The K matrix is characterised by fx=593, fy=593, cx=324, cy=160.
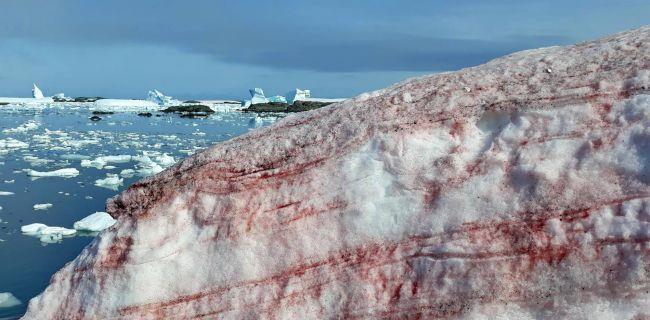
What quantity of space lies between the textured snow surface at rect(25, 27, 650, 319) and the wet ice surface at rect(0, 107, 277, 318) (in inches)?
182

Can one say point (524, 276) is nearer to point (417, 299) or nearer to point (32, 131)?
point (417, 299)

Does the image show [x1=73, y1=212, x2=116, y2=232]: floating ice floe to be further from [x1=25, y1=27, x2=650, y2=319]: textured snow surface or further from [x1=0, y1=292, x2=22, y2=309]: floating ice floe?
[x1=25, y1=27, x2=650, y2=319]: textured snow surface

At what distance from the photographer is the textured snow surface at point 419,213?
10.9 feet

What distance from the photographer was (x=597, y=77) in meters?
3.62

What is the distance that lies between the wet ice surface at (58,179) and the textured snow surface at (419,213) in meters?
4.63

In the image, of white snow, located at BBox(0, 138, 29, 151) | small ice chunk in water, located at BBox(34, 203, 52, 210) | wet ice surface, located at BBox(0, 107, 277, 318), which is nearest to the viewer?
wet ice surface, located at BBox(0, 107, 277, 318)

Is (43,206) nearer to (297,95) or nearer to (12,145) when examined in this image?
(12,145)

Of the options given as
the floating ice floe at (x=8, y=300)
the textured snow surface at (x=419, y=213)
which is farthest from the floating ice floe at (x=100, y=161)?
the textured snow surface at (x=419, y=213)

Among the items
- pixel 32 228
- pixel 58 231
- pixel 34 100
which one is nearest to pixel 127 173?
pixel 32 228

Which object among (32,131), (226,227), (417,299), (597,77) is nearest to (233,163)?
(226,227)

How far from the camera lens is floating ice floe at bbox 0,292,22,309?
7.68m

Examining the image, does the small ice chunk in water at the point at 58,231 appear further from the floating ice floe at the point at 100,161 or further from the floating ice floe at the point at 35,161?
the floating ice floe at the point at 35,161

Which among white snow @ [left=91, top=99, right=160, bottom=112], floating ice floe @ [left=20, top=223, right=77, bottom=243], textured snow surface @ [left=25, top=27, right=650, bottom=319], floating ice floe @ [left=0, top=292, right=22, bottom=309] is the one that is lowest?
floating ice floe @ [left=0, top=292, right=22, bottom=309]

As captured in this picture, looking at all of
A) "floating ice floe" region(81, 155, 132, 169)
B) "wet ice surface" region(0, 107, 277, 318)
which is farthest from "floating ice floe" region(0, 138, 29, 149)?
"floating ice floe" region(81, 155, 132, 169)
